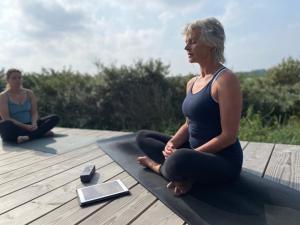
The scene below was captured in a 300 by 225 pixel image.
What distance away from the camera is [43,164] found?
3488mm

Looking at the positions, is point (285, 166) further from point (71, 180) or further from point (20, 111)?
point (20, 111)

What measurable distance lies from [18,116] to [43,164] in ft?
5.51

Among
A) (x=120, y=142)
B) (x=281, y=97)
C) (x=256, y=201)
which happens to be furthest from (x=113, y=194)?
(x=281, y=97)

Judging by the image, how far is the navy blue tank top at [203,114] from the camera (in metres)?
2.37

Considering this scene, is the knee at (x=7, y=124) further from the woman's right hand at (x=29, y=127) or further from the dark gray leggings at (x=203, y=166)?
the dark gray leggings at (x=203, y=166)

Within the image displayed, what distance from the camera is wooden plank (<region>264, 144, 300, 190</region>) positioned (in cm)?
270

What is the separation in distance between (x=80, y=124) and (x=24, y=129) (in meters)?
2.68

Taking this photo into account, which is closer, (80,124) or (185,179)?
(185,179)

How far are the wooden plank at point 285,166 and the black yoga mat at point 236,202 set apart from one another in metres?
0.20

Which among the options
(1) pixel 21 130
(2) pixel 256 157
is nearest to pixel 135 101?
(1) pixel 21 130

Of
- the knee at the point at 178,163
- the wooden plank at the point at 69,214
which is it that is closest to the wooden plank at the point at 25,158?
the wooden plank at the point at 69,214

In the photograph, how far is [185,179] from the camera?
7.72 feet

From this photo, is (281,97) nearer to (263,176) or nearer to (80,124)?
(80,124)

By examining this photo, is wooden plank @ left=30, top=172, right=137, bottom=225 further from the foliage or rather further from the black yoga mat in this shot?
the foliage
